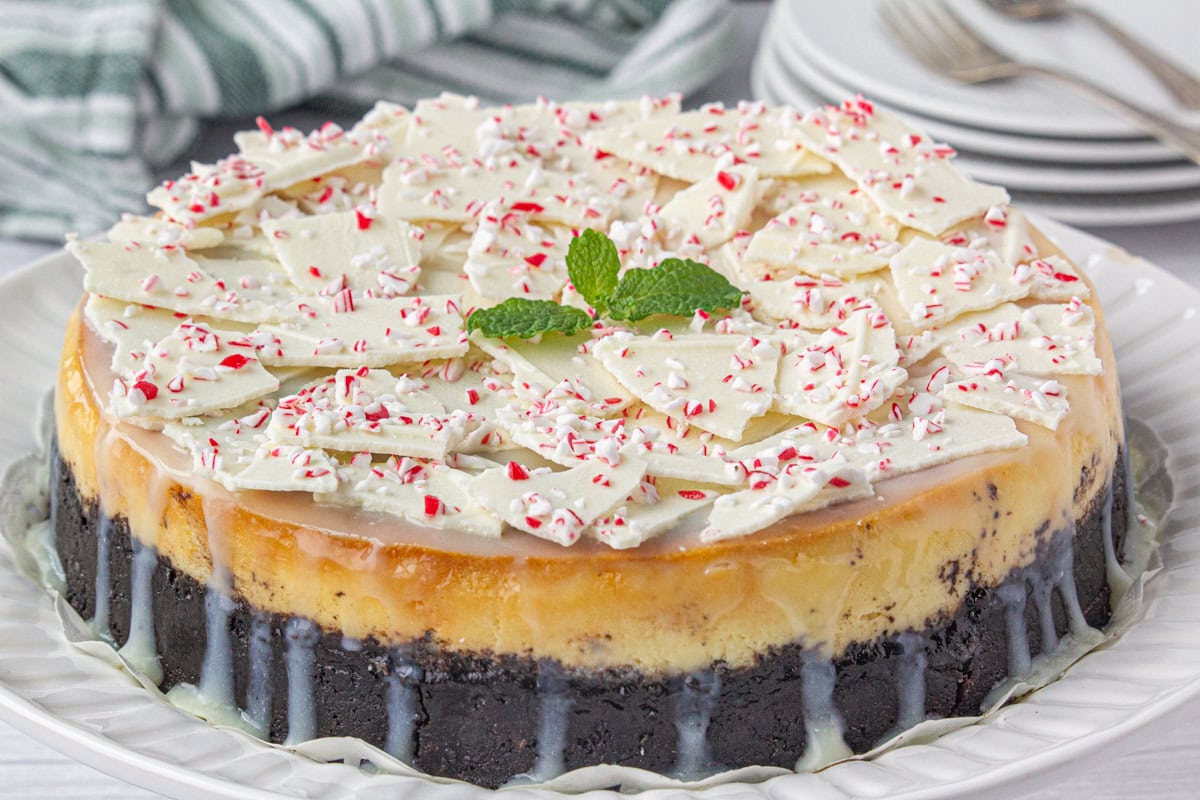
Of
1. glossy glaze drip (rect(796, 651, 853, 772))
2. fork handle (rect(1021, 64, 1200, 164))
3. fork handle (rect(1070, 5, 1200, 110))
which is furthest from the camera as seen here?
fork handle (rect(1070, 5, 1200, 110))

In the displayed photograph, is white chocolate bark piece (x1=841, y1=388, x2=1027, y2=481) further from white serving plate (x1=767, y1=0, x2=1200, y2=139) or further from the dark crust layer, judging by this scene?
white serving plate (x1=767, y1=0, x2=1200, y2=139)

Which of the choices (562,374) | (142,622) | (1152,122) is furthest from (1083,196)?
(142,622)

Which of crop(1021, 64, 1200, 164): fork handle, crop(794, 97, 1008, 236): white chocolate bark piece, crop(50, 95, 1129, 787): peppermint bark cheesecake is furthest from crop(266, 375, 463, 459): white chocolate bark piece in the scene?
crop(1021, 64, 1200, 164): fork handle

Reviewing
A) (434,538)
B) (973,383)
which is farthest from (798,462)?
(434,538)

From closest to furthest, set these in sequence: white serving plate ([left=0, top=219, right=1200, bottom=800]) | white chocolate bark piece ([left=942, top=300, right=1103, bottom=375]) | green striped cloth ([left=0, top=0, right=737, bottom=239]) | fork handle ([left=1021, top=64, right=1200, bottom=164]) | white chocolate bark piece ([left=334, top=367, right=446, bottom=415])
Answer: white serving plate ([left=0, top=219, right=1200, bottom=800]), white chocolate bark piece ([left=334, top=367, right=446, bottom=415]), white chocolate bark piece ([left=942, top=300, right=1103, bottom=375]), fork handle ([left=1021, top=64, right=1200, bottom=164]), green striped cloth ([left=0, top=0, right=737, bottom=239])

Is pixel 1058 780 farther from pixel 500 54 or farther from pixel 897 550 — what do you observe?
pixel 500 54

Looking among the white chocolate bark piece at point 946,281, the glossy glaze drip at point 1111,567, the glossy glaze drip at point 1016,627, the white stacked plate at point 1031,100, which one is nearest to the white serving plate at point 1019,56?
the white stacked plate at point 1031,100

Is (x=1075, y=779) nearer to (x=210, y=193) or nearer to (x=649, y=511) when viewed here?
(x=649, y=511)

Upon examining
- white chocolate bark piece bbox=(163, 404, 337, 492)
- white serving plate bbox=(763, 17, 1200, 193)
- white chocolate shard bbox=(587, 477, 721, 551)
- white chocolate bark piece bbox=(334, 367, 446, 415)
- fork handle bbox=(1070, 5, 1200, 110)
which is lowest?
Answer: white chocolate shard bbox=(587, 477, 721, 551)

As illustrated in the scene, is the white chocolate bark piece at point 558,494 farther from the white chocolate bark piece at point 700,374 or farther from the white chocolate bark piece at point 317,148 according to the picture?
the white chocolate bark piece at point 317,148
